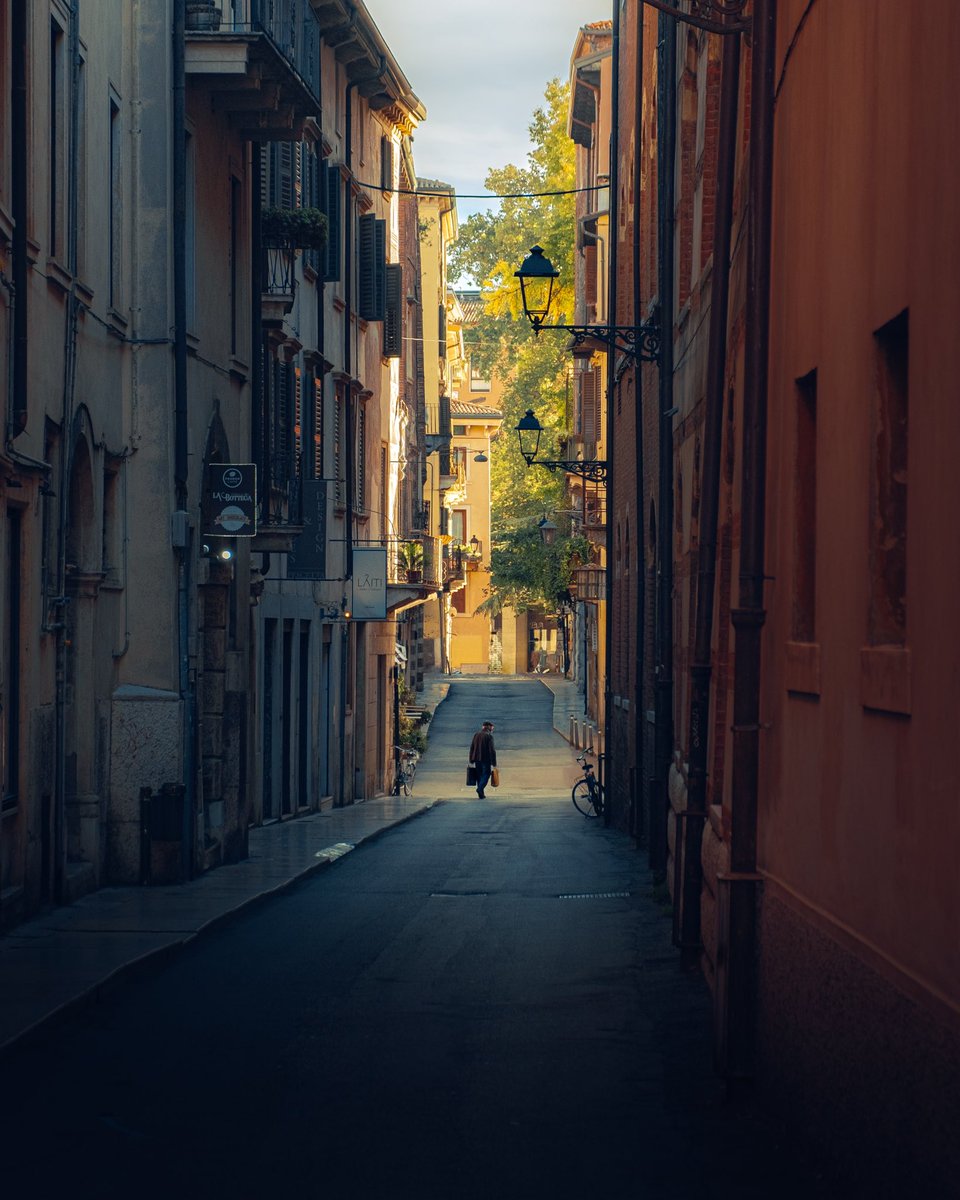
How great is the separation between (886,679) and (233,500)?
14.1 m

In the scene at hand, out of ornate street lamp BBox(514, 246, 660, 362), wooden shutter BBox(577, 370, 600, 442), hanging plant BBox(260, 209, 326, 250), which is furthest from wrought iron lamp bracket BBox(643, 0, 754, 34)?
wooden shutter BBox(577, 370, 600, 442)

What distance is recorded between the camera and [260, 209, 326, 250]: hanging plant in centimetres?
2434

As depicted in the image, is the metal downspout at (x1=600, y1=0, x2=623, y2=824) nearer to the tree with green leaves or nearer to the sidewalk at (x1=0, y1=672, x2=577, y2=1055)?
the sidewalk at (x1=0, y1=672, x2=577, y2=1055)

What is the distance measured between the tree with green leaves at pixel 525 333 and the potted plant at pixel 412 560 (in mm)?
13294

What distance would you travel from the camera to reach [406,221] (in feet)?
166

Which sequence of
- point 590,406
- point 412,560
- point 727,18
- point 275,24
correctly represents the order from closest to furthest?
point 727,18, point 275,24, point 412,560, point 590,406

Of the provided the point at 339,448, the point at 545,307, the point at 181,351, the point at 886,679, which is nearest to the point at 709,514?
the point at 886,679

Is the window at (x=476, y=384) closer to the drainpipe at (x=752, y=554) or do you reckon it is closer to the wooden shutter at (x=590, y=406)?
the wooden shutter at (x=590, y=406)

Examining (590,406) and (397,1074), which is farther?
(590,406)

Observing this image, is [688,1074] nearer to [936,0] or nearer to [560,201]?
[936,0]

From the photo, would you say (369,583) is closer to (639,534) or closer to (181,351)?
(639,534)

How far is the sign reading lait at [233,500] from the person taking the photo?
20547 millimetres

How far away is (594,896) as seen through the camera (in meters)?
18.9

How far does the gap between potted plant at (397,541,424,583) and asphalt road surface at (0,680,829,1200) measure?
2520 centimetres
